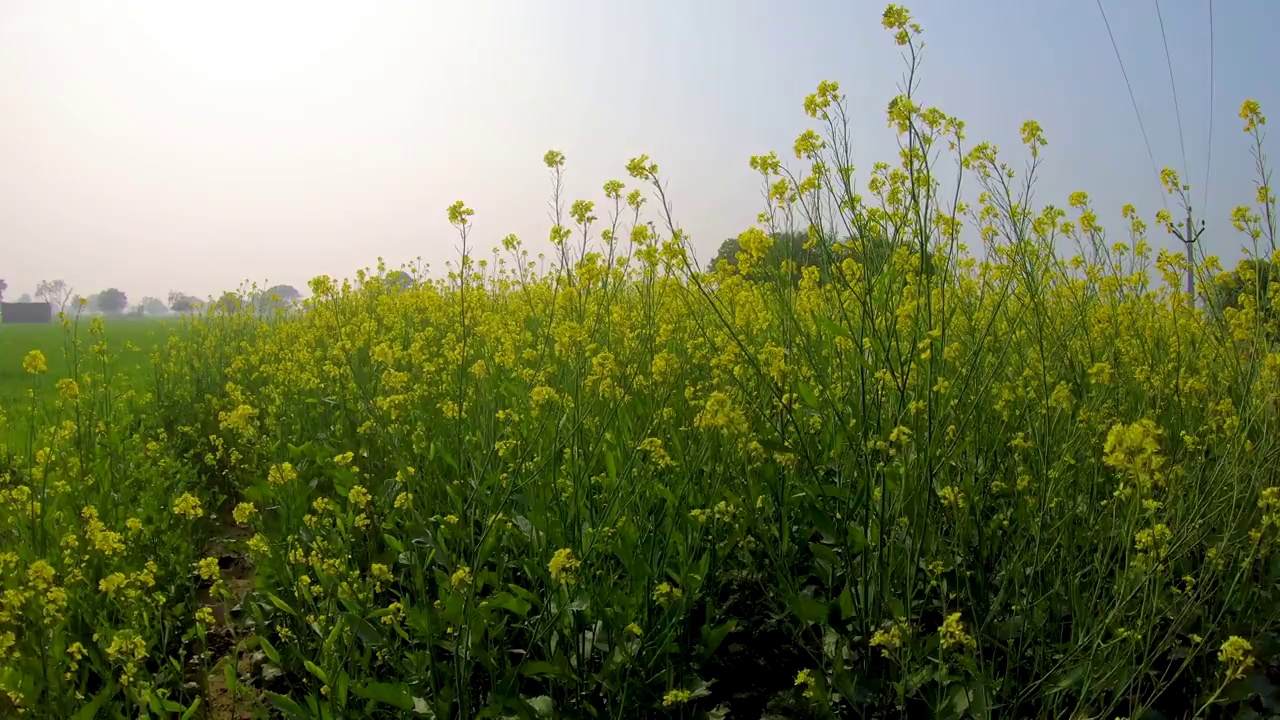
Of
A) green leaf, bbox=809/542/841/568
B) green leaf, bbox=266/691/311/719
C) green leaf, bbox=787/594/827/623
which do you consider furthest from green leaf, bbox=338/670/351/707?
green leaf, bbox=809/542/841/568

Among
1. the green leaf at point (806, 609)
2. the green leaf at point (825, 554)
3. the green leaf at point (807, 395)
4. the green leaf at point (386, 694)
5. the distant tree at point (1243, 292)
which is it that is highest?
the distant tree at point (1243, 292)

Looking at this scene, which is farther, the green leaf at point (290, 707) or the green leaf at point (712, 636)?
the green leaf at point (712, 636)

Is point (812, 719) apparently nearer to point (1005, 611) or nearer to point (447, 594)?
point (1005, 611)

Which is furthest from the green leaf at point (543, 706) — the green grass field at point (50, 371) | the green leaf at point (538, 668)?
the green grass field at point (50, 371)

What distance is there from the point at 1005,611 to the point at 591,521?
1111 millimetres

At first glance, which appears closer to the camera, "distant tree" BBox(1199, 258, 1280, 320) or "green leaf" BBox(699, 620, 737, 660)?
"green leaf" BBox(699, 620, 737, 660)

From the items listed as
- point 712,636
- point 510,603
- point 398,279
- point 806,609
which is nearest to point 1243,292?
point 806,609

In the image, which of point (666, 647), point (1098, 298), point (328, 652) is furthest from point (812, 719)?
point (1098, 298)

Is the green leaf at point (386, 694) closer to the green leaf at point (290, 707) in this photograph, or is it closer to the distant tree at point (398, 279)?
the green leaf at point (290, 707)

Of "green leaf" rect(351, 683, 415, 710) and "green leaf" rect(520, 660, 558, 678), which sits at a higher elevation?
"green leaf" rect(520, 660, 558, 678)

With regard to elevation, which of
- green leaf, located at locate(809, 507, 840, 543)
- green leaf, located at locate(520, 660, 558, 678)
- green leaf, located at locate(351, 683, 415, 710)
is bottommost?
green leaf, located at locate(351, 683, 415, 710)

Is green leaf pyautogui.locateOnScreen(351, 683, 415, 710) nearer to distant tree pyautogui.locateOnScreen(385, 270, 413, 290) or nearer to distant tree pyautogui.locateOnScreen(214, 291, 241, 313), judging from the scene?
distant tree pyautogui.locateOnScreen(385, 270, 413, 290)

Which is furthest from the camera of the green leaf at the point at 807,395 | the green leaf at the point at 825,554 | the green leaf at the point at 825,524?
the green leaf at the point at 807,395

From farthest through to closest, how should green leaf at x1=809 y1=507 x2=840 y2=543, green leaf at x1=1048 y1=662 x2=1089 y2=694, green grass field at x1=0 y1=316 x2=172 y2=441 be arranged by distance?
green grass field at x1=0 y1=316 x2=172 y2=441, green leaf at x1=809 y1=507 x2=840 y2=543, green leaf at x1=1048 y1=662 x2=1089 y2=694
